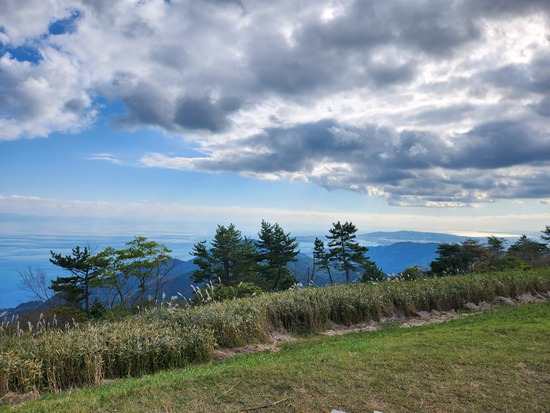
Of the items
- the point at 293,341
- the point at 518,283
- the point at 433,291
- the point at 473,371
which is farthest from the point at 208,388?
the point at 518,283

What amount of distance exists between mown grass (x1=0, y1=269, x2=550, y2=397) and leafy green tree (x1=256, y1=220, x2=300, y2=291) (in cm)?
2308

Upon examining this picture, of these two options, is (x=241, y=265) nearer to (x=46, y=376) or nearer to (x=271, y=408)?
(x=46, y=376)

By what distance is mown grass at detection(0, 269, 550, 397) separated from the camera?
6.16m

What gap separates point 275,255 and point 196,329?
29.5 m

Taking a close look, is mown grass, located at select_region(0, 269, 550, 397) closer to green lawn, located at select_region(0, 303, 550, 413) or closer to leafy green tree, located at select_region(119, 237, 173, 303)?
green lawn, located at select_region(0, 303, 550, 413)

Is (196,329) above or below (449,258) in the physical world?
above

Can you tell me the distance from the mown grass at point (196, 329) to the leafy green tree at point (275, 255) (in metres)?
23.1

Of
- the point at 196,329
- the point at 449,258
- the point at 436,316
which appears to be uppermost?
the point at 196,329

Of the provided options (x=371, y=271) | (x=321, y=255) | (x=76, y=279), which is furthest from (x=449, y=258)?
(x=76, y=279)

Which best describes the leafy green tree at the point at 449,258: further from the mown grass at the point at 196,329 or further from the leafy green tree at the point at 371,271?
the mown grass at the point at 196,329

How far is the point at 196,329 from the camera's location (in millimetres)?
7801

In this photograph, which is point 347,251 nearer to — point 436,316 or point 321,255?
point 321,255

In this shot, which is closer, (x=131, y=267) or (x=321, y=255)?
(x=131, y=267)

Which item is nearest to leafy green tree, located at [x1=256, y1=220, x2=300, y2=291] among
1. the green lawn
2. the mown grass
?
the mown grass
